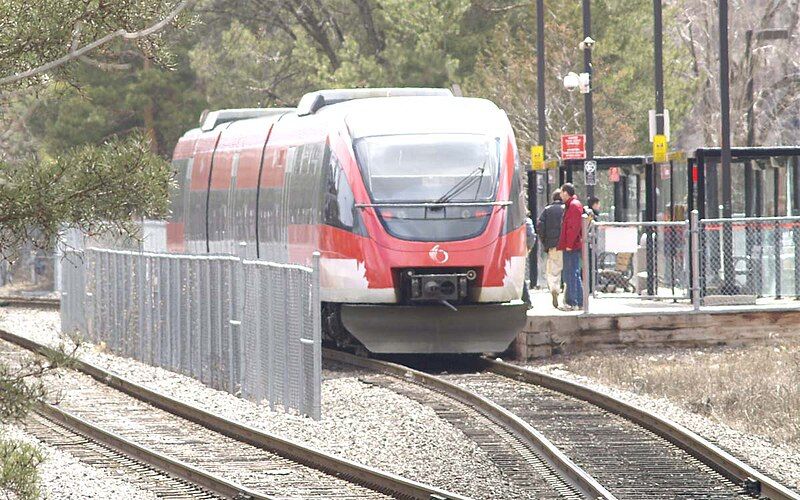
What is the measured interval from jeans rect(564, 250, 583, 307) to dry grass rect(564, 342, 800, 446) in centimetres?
172

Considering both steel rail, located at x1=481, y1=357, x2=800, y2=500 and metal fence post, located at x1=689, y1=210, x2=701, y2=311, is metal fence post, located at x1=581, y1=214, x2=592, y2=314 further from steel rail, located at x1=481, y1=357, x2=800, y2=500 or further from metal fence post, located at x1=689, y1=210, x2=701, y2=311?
steel rail, located at x1=481, y1=357, x2=800, y2=500

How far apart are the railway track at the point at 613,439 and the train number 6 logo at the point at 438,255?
132 cm

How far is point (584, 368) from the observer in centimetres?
2111

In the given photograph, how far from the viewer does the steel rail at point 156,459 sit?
40.7ft

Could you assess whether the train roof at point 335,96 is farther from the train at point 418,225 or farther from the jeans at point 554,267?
the jeans at point 554,267

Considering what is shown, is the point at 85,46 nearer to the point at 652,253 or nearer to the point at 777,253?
the point at 777,253

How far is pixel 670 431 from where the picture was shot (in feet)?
50.1

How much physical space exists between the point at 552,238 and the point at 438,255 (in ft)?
13.2

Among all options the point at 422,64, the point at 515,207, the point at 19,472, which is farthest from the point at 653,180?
the point at 422,64

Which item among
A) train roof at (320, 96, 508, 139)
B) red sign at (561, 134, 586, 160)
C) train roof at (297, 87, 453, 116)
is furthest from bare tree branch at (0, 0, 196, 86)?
red sign at (561, 134, 586, 160)

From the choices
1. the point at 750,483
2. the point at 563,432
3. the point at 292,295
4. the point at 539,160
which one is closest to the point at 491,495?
the point at 750,483

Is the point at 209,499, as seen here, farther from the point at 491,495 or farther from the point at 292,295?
the point at 292,295

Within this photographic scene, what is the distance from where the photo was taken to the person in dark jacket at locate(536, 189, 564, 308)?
81.4 feet

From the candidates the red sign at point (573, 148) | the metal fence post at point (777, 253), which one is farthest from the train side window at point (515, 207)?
the red sign at point (573, 148)
